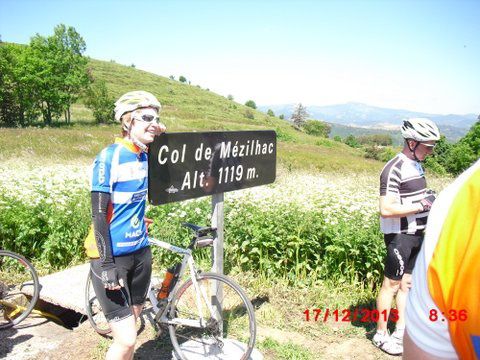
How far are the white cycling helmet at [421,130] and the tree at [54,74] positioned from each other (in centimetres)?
5553

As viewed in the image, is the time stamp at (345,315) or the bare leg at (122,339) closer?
the bare leg at (122,339)

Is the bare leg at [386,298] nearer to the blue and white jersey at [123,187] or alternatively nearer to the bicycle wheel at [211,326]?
the bicycle wheel at [211,326]

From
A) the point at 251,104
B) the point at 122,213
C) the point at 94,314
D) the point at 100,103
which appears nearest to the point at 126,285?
the point at 122,213

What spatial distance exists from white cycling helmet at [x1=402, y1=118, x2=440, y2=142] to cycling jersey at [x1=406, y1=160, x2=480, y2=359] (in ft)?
9.26

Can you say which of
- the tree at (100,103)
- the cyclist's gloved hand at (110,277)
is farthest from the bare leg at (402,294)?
the tree at (100,103)

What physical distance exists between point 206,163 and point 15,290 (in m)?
3.21

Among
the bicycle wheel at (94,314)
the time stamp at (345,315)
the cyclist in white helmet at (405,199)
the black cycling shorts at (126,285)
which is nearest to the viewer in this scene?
the black cycling shorts at (126,285)

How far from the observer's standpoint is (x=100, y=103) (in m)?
54.6

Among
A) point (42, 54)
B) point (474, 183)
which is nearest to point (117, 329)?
point (474, 183)

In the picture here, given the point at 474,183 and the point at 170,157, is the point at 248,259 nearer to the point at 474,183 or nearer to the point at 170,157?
the point at 170,157

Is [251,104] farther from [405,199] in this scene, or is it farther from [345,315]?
[405,199]

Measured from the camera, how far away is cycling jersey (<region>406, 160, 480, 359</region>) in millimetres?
668

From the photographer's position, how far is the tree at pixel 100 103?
178ft
